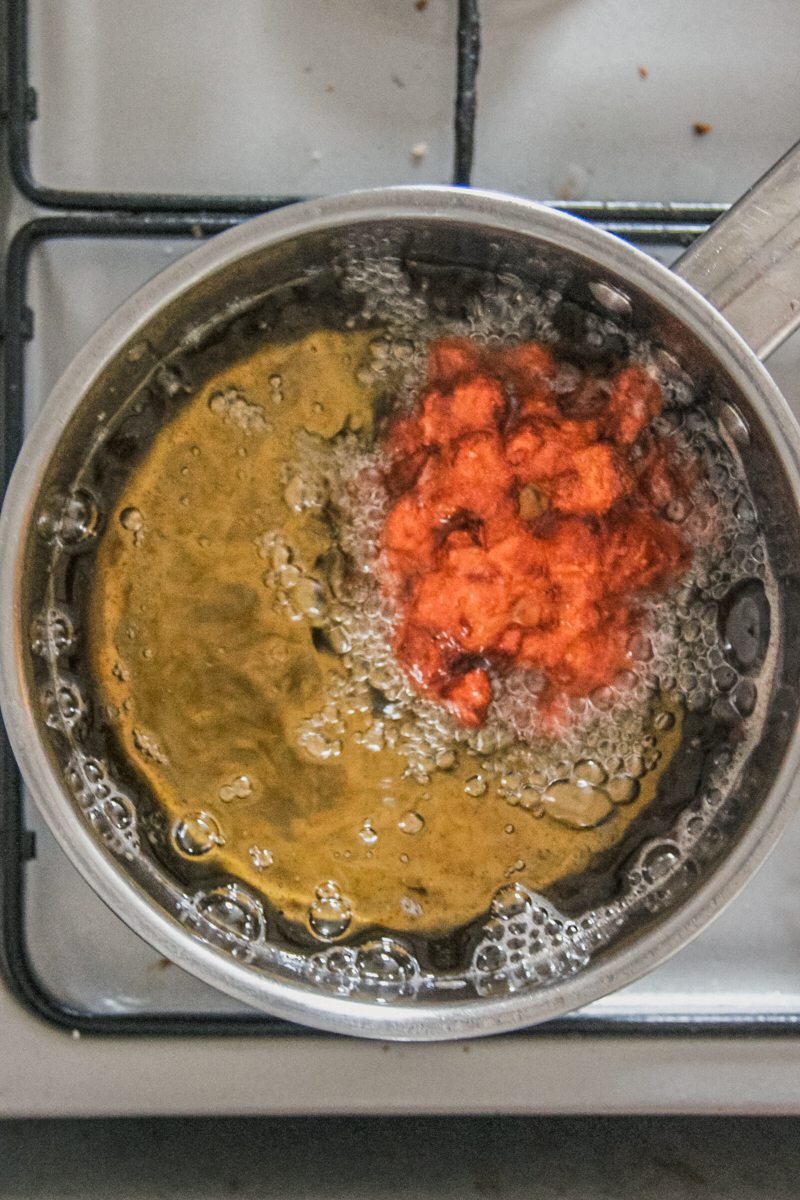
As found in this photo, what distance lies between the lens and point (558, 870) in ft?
2.12

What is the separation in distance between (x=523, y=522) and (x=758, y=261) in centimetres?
18

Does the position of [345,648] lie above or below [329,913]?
above

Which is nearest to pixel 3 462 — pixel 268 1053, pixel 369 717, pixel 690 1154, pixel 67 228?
pixel 67 228

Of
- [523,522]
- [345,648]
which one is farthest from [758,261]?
[345,648]

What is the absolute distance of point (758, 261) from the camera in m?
0.54

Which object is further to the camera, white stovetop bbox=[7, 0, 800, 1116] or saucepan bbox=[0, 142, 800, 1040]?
white stovetop bbox=[7, 0, 800, 1116]

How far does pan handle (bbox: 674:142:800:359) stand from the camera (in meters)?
0.54

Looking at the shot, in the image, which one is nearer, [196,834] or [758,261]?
[758,261]

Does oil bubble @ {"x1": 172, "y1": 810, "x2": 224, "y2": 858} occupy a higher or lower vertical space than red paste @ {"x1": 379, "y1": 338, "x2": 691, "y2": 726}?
lower

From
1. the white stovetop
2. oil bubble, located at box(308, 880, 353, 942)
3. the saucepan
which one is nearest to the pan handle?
the saucepan

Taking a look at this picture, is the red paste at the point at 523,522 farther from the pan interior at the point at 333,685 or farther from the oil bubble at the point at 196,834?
the oil bubble at the point at 196,834

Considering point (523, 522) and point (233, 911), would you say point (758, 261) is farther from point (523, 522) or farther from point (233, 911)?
point (233, 911)

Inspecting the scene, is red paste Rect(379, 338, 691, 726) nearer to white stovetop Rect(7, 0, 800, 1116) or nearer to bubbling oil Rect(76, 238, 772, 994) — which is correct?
bubbling oil Rect(76, 238, 772, 994)

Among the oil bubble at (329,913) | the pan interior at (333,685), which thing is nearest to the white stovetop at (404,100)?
the pan interior at (333,685)
